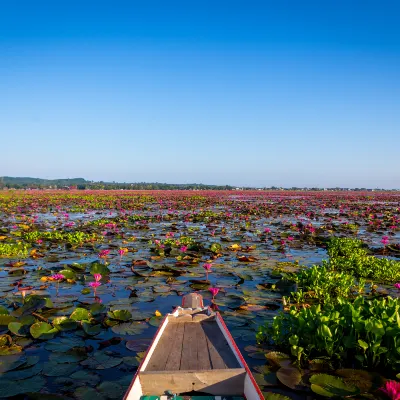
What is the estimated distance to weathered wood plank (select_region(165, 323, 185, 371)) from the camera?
386 centimetres

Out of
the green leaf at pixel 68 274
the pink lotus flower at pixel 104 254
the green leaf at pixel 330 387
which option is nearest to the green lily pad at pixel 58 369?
the green leaf at pixel 330 387

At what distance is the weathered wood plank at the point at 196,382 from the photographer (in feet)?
11.4

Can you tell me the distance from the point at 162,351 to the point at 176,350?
0.17m

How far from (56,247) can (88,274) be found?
14.6 ft

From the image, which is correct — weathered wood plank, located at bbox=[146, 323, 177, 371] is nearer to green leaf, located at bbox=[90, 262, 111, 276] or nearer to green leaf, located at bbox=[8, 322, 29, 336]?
green leaf, located at bbox=[8, 322, 29, 336]

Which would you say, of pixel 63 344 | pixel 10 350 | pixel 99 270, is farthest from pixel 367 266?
pixel 10 350

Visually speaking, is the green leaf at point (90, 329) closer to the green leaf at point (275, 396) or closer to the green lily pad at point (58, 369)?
the green lily pad at point (58, 369)

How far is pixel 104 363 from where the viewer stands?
469cm

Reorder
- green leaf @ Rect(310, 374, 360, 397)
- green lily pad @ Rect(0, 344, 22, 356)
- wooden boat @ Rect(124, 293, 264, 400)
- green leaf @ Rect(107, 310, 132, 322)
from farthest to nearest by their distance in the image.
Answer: green leaf @ Rect(107, 310, 132, 322)
green lily pad @ Rect(0, 344, 22, 356)
green leaf @ Rect(310, 374, 360, 397)
wooden boat @ Rect(124, 293, 264, 400)

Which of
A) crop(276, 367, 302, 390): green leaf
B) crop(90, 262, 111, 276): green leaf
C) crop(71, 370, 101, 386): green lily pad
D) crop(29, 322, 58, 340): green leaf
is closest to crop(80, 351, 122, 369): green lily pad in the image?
crop(71, 370, 101, 386): green lily pad

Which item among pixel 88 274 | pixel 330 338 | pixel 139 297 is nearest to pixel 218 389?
pixel 330 338

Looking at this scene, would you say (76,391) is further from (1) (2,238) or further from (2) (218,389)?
(1) (2,238)

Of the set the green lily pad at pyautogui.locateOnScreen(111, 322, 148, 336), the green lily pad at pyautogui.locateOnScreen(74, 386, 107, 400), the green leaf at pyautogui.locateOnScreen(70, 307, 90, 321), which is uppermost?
the green leaf at pyautogui.locateOnScreen(70, 307, 90, 321)

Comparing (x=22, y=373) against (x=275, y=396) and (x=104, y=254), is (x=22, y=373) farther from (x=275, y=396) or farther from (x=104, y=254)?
(x=104, y=254)
